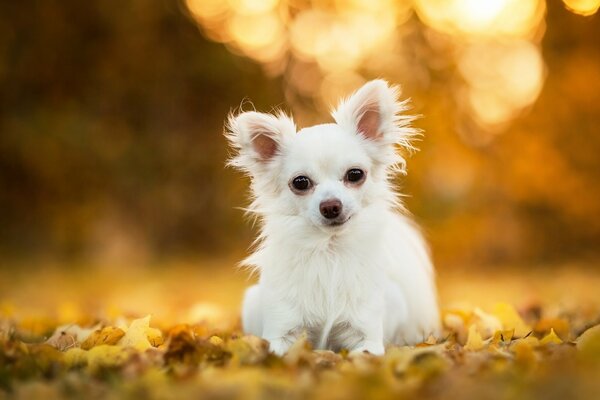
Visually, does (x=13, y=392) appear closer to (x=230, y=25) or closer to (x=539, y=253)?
(x=230, y=25)

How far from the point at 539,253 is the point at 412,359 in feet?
39.0

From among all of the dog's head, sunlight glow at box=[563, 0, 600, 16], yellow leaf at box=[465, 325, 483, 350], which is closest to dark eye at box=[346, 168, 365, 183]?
the dog's head

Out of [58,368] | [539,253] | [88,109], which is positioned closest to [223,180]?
[88,109]

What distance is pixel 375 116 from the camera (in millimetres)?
3930

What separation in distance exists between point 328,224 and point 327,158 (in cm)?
32

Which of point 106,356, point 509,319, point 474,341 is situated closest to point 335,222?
point 474,341

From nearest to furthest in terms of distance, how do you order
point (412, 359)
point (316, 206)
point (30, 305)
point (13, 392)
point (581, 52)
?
point (13, 392) < point (412, 359) < point (316, 206) < point (30, 305) < point (581, 52)

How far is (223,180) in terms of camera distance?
14820 millimetres

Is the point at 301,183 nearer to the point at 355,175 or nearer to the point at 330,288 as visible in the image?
the point at 355,175

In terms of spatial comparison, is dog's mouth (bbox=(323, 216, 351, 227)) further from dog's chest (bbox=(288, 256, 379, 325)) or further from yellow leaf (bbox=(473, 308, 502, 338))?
yellow leaf (bbox=(473, 308, 502, 338))

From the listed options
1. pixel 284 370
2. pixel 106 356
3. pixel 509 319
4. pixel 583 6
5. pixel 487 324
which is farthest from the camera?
pixel 583 6

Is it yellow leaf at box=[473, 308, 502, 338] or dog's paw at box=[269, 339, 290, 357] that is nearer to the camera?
dog's paw at box=[269, 339, 290, 357]

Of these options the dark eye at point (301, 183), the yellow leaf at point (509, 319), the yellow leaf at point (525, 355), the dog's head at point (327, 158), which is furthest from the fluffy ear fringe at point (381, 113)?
the yellow leaf at point (525, 355)

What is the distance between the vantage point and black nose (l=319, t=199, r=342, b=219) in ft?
11.1
